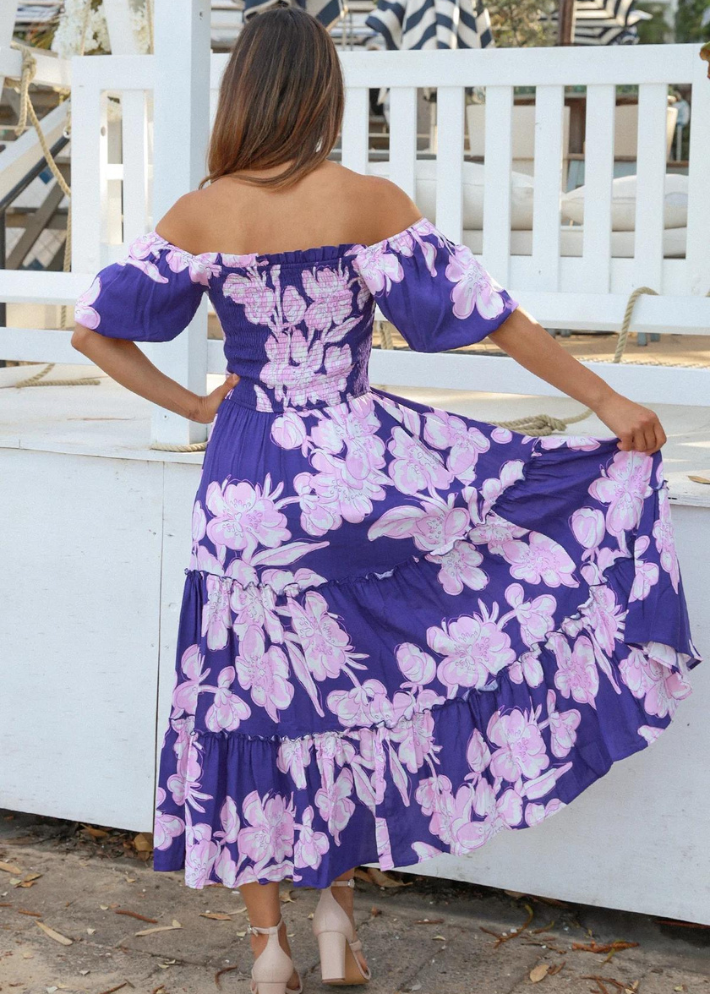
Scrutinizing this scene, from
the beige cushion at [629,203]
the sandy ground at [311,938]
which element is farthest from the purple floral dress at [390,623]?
the beige cushion at [629,203]

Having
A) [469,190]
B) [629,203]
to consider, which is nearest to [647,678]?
[469,190]

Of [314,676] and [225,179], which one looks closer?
[225,179]

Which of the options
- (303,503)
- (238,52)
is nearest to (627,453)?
(303,503)

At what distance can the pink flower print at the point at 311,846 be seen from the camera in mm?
2344

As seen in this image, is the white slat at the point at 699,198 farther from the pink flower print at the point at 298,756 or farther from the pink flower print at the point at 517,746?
the pink flower print at the point at 298,756

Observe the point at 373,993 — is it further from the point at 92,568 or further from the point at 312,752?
the point at 92,568

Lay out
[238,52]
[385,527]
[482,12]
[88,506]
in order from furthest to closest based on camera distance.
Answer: [482,12], [88,506], [385,527], [238,52]

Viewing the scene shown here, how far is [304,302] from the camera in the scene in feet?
7.09

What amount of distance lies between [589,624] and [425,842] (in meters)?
0.54

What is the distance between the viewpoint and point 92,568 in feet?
9.95

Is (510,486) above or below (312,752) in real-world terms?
above

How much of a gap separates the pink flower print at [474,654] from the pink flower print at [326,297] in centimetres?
63

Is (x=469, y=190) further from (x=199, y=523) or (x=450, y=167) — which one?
(x=199, y=523)

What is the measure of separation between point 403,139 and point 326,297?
4.32ft
